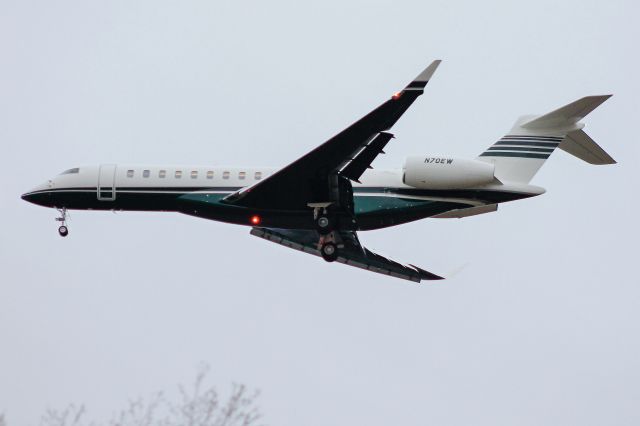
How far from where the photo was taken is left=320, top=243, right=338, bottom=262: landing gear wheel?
31625 mm

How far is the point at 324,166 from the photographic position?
2975 cm

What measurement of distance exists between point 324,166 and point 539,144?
679 centimetres

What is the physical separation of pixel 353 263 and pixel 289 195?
617 cm

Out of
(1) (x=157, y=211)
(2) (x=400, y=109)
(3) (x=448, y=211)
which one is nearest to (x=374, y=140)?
(2) (x=400, y=109)

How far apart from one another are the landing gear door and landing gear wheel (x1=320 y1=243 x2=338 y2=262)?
21.8 ft

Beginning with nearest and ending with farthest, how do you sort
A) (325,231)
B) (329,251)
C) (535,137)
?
(325,231), (329,251), (535,137)

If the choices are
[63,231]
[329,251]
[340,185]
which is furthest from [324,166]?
[63,231]

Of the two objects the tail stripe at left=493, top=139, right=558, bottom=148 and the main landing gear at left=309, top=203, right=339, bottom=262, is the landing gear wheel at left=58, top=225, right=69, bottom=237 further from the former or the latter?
the tail stripe at left=493, top=139, right=558, bottom=148

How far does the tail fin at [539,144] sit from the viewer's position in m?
30.8

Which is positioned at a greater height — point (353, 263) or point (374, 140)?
point (374, 140)

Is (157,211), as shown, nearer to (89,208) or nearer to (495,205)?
(89,208)

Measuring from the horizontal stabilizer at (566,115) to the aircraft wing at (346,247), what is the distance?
673 cm

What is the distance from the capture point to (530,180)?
31.8 meters

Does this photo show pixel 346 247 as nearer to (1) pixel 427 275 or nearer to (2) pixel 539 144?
(1) pixel 427 275
